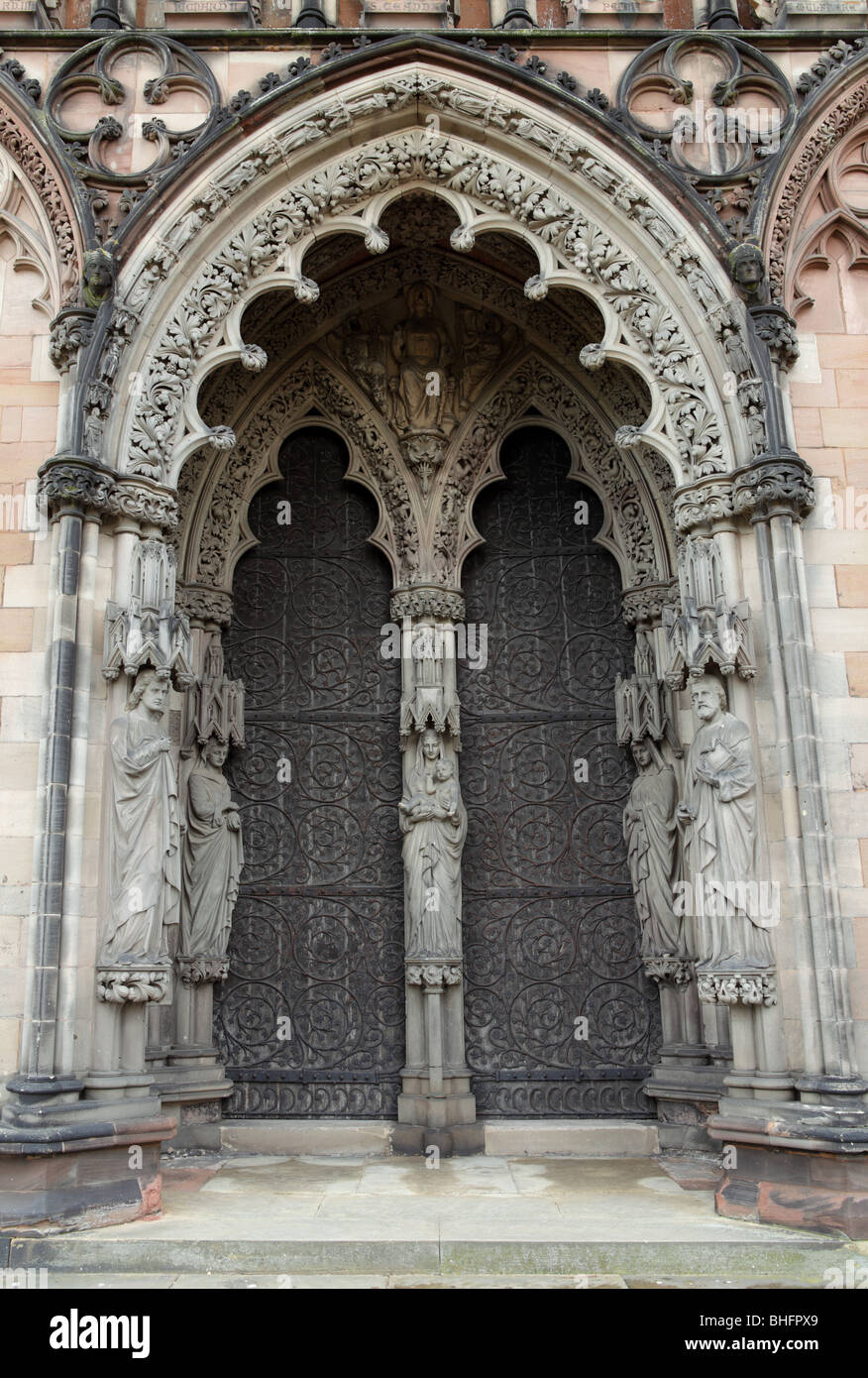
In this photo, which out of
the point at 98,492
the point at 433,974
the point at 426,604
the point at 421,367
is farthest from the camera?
the point at 421,367

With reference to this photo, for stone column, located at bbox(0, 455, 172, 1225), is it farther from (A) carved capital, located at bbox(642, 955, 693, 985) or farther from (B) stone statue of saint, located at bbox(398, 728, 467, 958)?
(A) carved capital, located at bbox(642, 955, 693, 985)

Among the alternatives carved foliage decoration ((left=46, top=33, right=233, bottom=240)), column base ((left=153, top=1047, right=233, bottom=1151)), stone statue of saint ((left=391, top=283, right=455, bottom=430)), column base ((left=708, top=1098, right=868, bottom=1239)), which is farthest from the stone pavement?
carved foliage decoration ((left=46, top=33, right=233, bottom=240))

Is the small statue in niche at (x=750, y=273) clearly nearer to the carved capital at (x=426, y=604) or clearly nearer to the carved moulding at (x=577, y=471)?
the carved moulding at (x=577, y=471)

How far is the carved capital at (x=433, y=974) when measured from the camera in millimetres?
9984

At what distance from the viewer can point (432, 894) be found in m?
10.2

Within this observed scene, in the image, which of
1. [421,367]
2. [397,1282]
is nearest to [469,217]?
[421,367]

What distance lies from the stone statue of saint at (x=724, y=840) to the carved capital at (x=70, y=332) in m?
5.22

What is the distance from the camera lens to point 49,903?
7.77 meters

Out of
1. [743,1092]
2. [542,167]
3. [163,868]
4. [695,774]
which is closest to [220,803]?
[163,868]

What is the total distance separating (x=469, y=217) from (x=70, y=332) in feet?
11.2

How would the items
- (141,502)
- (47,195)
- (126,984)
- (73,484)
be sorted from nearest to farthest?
(126,984)
(73,484)
(141,502)
(47,195)

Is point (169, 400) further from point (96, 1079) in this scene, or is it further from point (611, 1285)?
point (611, 1285)

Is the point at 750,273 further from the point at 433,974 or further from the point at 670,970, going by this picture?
the point at 433,974

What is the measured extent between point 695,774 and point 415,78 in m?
6.11
